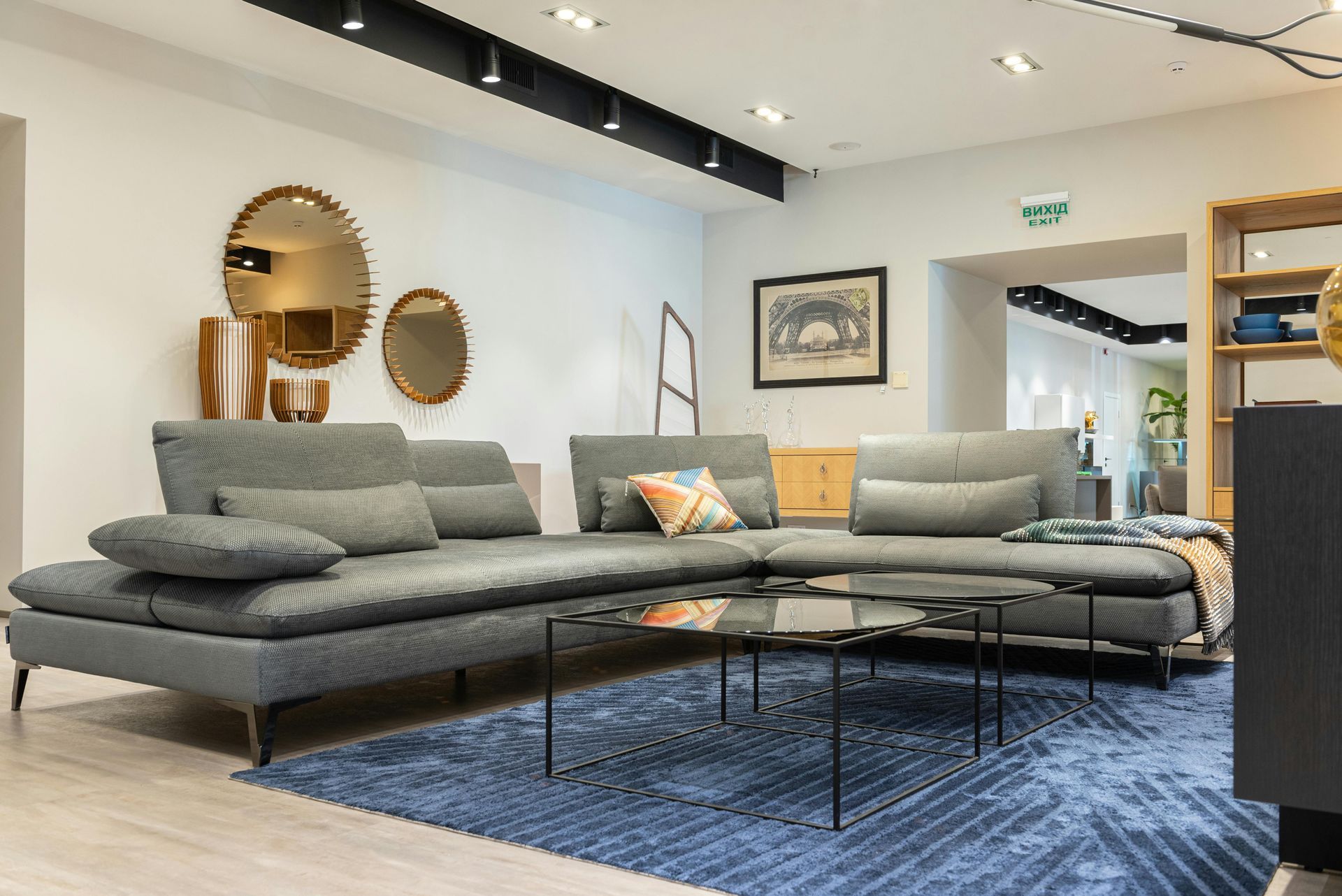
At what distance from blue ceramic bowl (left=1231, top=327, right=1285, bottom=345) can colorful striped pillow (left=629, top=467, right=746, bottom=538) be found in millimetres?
2607

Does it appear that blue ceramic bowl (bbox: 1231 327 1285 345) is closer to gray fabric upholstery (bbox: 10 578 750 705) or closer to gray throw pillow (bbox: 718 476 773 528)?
gray throw pillow (bbox: 718 476 773 528)

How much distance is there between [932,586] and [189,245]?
3.48 metres

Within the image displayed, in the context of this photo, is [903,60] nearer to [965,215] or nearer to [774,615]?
[965,215]

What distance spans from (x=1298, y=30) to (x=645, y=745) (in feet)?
14.4

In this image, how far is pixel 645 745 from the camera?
2.65 meters

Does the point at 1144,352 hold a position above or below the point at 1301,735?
above

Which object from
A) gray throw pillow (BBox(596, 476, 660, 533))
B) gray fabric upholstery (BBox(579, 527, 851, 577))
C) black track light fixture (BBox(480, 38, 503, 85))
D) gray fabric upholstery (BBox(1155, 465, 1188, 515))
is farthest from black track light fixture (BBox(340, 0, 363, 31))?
gray fabric upholstery (BBox(1155, 465, 1188, 515))

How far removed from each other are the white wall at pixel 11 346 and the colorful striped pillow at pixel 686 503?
7.80ft

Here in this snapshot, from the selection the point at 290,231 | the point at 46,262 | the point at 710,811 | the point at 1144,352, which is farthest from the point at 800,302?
the point at 1144,352

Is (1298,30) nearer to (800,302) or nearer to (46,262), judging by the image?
(800,302)

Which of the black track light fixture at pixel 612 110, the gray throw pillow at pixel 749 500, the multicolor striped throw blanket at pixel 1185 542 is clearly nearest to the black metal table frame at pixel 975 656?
the multicolor striped throw blanket at pixel 1185 542

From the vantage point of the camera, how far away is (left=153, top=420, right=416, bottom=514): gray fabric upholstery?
323 cm

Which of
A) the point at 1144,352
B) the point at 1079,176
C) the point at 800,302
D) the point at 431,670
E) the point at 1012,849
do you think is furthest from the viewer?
the point at 1144,352

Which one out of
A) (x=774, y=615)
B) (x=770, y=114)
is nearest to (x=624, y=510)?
(x=774, y=615)
